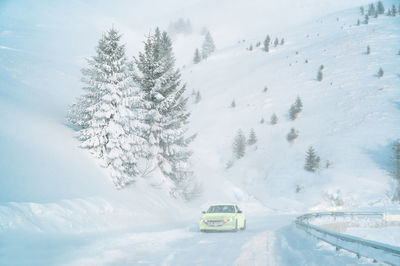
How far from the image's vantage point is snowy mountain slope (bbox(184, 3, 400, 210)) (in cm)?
3988

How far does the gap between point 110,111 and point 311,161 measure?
29709mm

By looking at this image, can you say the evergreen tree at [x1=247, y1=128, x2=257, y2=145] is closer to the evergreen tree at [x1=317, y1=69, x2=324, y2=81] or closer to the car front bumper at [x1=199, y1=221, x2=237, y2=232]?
the evergreen tree at [x1=317, y1=69, x2=324, y2=81]

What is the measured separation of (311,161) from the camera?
4222cm

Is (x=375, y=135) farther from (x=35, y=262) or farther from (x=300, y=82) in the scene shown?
(x=35, y=262)

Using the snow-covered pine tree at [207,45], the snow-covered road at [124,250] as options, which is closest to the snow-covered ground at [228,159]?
the snow-covered road at [124,250]

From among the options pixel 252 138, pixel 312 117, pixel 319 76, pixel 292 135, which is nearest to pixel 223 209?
pixel 292 135

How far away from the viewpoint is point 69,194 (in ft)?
51.8

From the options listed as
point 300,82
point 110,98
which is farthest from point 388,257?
point 300,82

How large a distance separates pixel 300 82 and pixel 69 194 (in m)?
56.6

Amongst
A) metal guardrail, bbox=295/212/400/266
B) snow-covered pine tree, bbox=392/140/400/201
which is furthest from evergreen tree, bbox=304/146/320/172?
metal guardrail, bbox=295/212/400/266

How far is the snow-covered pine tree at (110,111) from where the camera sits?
2025 centimetres

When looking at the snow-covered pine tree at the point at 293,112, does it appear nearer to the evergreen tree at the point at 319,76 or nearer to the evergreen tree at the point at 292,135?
the evergreen tree at the point at 292,135

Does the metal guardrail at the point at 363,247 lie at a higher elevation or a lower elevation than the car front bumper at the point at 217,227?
higher

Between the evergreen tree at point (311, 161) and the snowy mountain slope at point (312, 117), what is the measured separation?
0.81 metres
